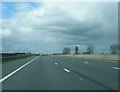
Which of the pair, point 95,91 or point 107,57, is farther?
point 107,57

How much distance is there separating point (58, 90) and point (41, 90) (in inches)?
27.3

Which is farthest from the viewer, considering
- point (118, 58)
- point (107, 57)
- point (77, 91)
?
point (107, 57)

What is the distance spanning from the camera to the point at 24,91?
36.8ft

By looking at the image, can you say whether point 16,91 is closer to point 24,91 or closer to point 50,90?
point 24,91

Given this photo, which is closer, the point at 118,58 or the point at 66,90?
the point at 66,90

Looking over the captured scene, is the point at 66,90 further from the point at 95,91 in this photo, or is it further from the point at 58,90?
the point at 95,91

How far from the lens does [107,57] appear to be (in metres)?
57.8

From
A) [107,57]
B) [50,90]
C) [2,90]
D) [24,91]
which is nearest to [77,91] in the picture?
[50,90]

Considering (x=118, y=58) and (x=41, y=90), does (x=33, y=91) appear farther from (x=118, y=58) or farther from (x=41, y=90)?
(x=118, y=58)

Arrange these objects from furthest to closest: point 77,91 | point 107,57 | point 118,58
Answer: point 107,57 → point 118,58 → point 77,91

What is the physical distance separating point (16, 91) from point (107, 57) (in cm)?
4780

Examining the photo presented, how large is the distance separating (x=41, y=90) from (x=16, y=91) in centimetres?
101

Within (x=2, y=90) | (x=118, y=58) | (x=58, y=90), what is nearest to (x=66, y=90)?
(x=58, y=90)

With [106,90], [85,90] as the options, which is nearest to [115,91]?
[106,90]
